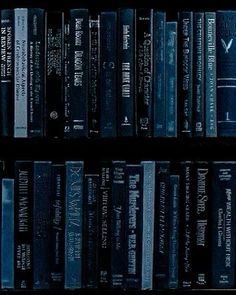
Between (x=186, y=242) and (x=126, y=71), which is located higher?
(x=126, y=71)

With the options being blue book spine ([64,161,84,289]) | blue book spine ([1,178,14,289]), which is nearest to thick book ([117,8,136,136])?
blue book spine ([64,161,84,289])

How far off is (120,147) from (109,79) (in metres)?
0.13

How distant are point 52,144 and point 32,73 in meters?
0.13

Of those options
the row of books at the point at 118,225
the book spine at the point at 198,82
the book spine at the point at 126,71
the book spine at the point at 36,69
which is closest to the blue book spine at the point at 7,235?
the row of books at the point at 118,225

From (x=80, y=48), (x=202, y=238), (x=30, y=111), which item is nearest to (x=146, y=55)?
(x=80, y=48)

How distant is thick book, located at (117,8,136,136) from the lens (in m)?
1.10

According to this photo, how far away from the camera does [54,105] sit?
1.10 m

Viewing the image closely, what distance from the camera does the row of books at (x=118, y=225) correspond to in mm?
1113

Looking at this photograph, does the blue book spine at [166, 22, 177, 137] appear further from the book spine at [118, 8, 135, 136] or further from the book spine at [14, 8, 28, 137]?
the book spine at [14, 8, 28, 137]

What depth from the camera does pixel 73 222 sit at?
1.11 meters

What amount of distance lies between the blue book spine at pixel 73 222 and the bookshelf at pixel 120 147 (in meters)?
0.04

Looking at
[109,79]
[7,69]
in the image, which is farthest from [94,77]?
[7,69]

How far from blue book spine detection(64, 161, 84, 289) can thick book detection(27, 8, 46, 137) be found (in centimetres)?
9

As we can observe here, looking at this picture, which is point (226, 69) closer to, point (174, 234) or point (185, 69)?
point (185, 69)
